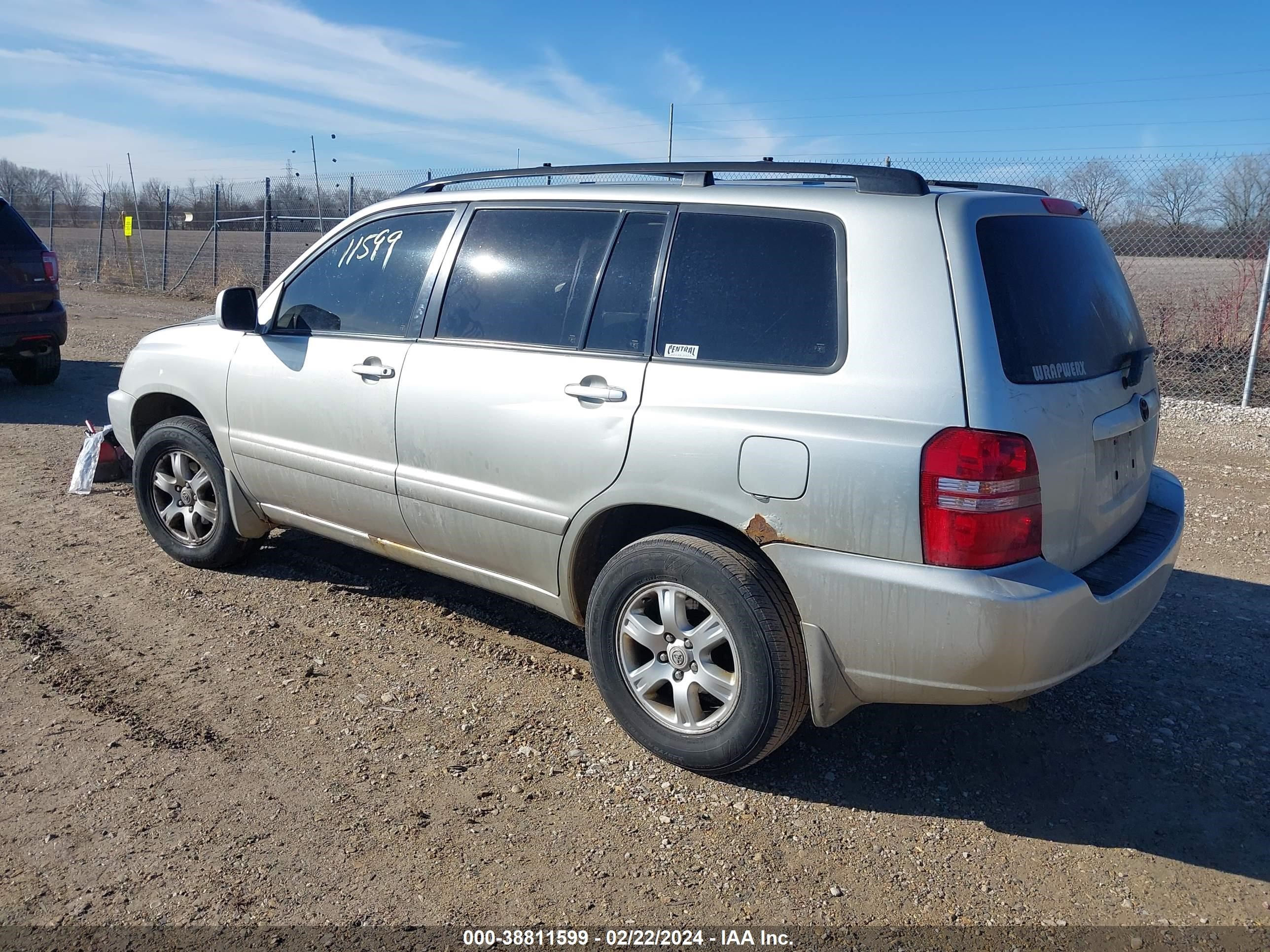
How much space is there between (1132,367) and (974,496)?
109cm

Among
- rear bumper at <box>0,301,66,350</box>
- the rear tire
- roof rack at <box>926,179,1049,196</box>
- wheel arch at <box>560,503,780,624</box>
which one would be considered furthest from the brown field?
rear bumper at <box>0,301,66,350</box>

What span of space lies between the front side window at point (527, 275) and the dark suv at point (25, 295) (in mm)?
6980

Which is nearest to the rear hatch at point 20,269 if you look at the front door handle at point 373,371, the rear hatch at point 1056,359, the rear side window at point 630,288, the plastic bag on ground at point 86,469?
the plastic bag on ground at point 86,469

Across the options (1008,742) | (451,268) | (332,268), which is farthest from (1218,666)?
(332,268)

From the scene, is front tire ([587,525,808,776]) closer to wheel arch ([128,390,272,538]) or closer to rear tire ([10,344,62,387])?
wheel arch ([128,390,272,538])

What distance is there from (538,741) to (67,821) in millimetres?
1449

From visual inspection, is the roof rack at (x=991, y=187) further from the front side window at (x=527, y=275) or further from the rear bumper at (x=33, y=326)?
the rear bumper at (x=33, y=326)

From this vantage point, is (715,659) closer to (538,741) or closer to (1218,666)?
(538,741)

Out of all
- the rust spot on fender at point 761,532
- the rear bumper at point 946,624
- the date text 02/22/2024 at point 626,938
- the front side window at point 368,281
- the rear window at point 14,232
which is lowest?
the date text 02/22/2024 at point 626,938

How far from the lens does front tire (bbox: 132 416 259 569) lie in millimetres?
4875

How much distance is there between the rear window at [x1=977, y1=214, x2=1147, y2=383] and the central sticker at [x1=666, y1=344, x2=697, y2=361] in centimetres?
91

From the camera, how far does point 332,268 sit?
450cm

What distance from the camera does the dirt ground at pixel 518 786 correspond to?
8.95 ft

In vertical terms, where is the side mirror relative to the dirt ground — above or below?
above
